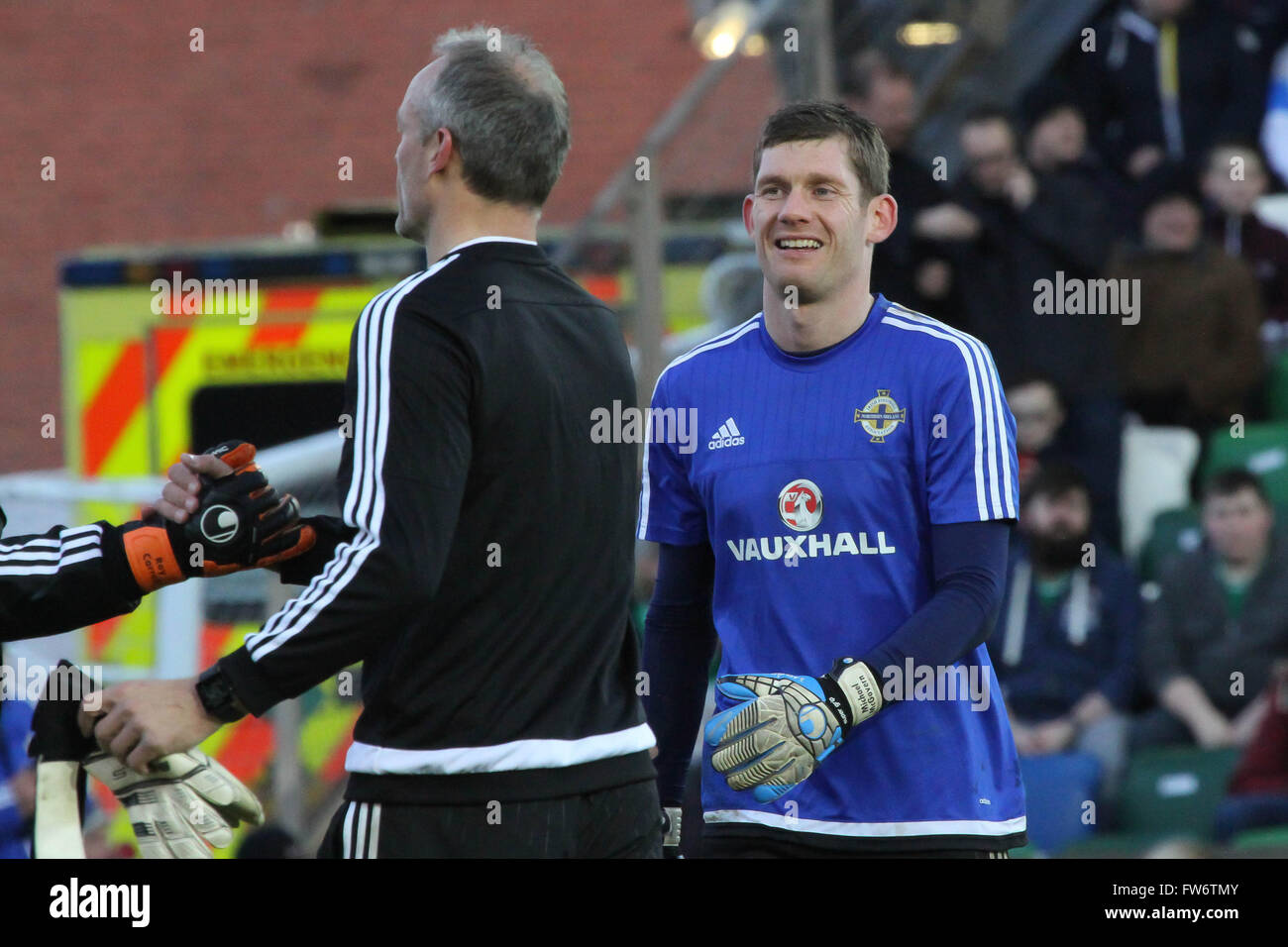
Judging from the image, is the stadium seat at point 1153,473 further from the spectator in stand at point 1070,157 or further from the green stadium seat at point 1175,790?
the green stadium seat at point 1175,790

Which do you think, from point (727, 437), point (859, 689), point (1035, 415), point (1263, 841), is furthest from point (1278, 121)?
point (859, 689)

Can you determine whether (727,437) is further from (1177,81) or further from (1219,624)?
(1177,81)

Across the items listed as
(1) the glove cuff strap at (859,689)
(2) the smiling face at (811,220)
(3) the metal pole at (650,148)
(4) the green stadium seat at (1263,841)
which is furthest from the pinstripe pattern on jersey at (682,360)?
(3) the metal pole at (650,148)

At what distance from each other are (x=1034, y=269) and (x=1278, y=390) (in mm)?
1137

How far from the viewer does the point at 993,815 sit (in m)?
3.31

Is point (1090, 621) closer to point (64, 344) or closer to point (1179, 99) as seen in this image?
point (1179, 99)

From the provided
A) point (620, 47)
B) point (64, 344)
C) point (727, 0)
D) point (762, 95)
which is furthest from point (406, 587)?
point (620, 47)

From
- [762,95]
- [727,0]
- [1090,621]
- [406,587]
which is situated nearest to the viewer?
[406,587]

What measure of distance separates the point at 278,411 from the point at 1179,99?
4.17m

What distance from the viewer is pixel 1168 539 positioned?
675cm

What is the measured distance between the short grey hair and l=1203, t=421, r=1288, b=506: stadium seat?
14.9 feet

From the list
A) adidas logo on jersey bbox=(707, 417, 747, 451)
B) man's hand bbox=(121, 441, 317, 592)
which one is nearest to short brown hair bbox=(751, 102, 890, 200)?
adidas logo on jersey bbox=(707, 417, 747, 451)

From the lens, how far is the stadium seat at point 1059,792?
6.21 metres

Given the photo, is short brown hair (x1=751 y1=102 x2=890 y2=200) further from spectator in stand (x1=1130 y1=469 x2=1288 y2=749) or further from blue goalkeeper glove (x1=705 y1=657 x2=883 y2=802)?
spectator in stand (x1=1130 y1=469 x2=1288 y2=749)
